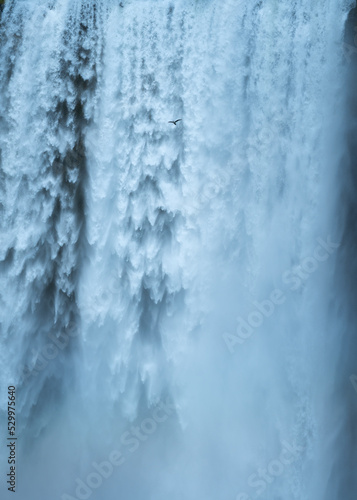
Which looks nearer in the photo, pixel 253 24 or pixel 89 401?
pixel 253 24

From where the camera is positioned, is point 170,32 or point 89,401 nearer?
point 170,32

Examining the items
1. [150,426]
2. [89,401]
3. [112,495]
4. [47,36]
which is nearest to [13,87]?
[47,36]

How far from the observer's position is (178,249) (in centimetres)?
626

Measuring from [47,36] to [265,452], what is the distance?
4.72 m

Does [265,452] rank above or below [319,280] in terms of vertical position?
below

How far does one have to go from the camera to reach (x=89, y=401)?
21.4 feet

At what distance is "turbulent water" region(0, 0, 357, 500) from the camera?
19.5 feet

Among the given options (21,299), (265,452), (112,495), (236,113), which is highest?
(236,113)

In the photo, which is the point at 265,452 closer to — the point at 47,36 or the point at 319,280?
the point at 319,280

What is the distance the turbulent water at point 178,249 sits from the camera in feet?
19.5

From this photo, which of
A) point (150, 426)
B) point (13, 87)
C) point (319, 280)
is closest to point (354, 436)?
point (319, 280)

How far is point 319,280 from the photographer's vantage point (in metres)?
5.99

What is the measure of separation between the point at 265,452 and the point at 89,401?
1877 millimetres

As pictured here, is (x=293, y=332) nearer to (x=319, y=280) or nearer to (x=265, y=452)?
(x=319, y=280)
